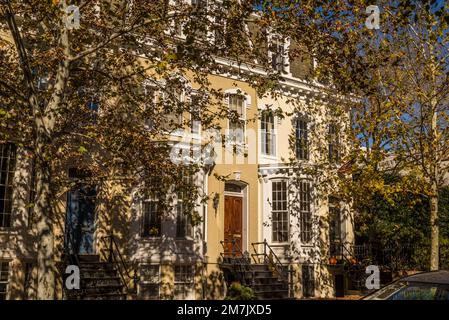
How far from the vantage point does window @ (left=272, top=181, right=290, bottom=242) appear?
21.3m

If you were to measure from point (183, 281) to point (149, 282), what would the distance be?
1.40m

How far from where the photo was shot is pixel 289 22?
39.6 ft

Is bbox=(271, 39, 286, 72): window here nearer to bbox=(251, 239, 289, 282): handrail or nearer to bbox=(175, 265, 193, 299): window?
bbox=(251, 239, 289, 282): handrail

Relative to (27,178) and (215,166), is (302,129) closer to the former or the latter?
(215,166)

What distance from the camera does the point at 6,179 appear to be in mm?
15672

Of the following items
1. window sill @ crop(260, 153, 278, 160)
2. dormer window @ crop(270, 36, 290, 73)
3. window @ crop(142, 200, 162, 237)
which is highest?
dormer window @ crop(270, 36, 290, 73)

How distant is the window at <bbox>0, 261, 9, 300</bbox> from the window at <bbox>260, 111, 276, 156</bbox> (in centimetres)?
1123

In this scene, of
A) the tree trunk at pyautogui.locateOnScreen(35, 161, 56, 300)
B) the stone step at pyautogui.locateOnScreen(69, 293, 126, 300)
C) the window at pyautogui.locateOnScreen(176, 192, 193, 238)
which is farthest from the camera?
the window at pyautogui.locateOnScreen(176, 192, 193, 238)

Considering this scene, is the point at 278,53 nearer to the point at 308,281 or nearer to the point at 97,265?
the point at 97,265

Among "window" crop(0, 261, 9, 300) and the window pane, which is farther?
the window pane

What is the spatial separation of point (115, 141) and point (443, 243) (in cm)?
1729

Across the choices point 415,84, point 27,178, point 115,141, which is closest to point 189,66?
point 115,141

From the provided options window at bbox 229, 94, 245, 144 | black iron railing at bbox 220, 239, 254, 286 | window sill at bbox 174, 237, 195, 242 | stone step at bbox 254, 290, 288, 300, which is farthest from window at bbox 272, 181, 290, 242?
window sill at bbox 174, 237, 195, 242

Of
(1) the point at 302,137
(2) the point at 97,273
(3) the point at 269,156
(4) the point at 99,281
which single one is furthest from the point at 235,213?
(4) the point at 99,281
